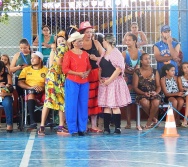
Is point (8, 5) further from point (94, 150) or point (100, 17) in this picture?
point (94, 150)

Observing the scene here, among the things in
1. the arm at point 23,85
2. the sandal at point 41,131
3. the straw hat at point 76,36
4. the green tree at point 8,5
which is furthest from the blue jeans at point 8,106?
the straw hat at point 76,36

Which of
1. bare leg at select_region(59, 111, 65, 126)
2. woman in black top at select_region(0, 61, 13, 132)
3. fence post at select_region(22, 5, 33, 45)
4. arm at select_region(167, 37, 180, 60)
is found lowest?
bare leg at select_region(59, 111, 65, 126)

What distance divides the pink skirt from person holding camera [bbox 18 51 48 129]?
1.33 m

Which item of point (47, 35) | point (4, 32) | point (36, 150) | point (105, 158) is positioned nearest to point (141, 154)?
point (105, 158)

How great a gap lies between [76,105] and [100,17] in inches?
186

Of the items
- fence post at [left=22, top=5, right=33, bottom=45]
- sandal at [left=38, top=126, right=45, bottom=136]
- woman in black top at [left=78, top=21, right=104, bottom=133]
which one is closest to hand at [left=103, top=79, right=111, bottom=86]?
woman in black top at [left=78, top=21, right=104, bottom=133]

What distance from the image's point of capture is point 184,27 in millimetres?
17266

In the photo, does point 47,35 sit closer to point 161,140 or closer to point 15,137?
point 15,137

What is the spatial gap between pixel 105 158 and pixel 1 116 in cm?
617

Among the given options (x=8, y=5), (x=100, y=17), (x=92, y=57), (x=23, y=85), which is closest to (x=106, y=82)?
(x=92, y=57)

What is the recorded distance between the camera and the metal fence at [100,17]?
17.2 meters

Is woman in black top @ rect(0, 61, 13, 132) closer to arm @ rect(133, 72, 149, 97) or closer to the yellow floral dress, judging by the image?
the yellow floral dress

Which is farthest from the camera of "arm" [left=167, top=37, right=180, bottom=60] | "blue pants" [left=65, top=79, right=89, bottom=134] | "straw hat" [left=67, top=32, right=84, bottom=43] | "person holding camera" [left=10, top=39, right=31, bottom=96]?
"arm" [left=167, top=37, right=180, bottom=60]

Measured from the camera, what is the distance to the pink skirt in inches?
535
